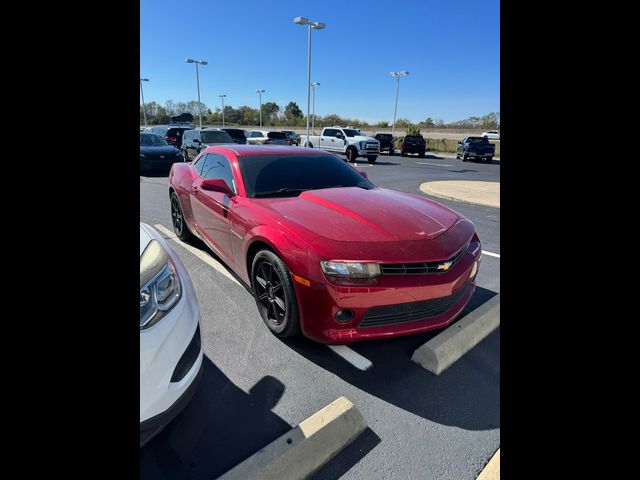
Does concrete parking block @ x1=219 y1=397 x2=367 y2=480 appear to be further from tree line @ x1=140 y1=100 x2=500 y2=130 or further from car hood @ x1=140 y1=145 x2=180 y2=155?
tree line @ x1=140 y1=100 x2=500 y2=130

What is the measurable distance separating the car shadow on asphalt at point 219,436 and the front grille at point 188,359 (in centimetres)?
40

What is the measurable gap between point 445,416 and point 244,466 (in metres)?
1.19

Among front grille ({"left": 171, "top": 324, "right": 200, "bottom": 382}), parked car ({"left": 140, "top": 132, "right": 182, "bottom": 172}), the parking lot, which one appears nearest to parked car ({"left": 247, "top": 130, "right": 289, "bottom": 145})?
parked car ({"left": 140, "top": 132, "right": 182, "bottom": 172})

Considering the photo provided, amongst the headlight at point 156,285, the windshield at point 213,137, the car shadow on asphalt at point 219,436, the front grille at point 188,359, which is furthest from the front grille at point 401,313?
the windshield at point 213,137

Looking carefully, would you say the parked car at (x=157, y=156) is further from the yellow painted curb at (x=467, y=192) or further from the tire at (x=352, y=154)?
the tire at (x=352, y=154)

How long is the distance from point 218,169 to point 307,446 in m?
3.03

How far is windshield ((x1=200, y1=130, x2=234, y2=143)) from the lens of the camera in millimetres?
15785

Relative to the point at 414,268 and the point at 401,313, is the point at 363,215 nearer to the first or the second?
the point at 414,268

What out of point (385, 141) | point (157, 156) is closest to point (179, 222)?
point (157, 156)

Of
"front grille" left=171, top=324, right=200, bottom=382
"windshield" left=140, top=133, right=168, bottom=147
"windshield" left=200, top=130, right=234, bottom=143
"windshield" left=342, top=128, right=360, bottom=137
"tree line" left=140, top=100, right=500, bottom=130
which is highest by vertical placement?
"tree line" left=140, top=100, right=500, bottom=130

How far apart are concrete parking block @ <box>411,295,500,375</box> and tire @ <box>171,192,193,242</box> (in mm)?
3619

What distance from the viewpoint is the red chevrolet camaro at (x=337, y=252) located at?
238cm
